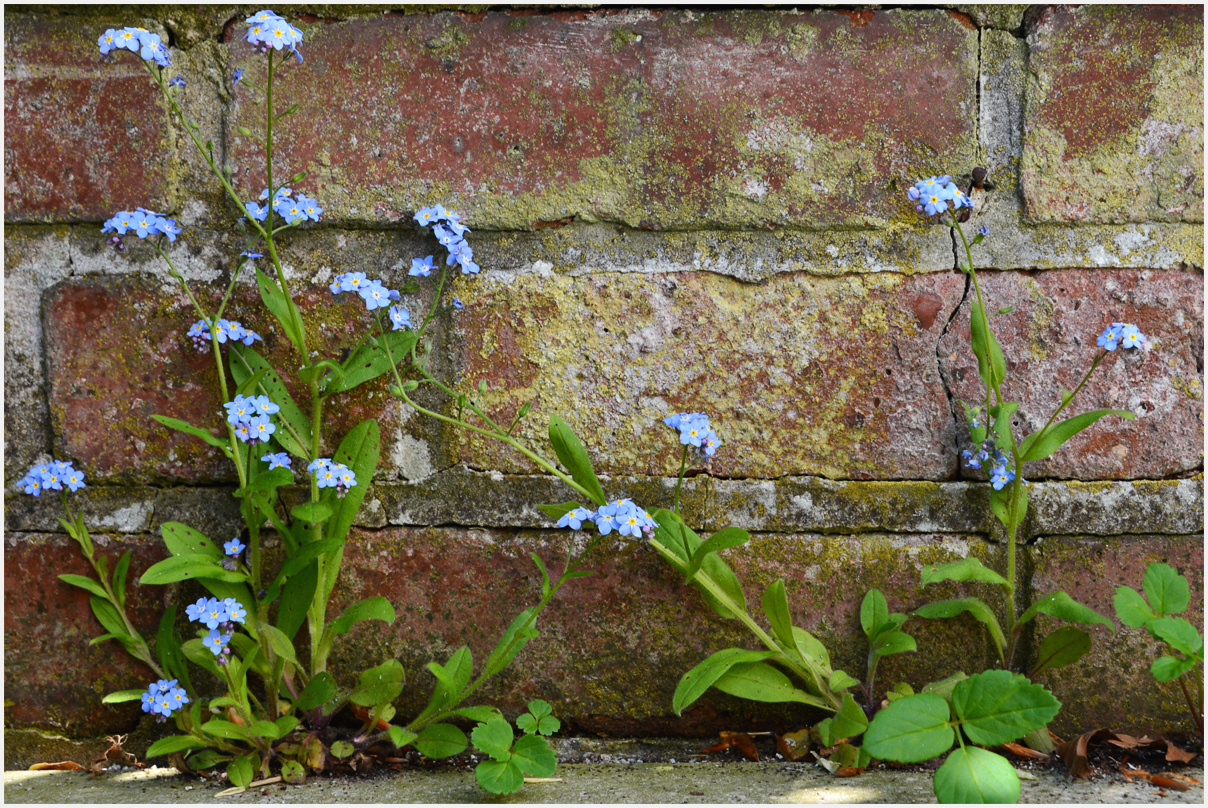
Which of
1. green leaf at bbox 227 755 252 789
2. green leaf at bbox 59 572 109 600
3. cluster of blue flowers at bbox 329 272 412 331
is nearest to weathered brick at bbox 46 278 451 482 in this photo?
cluster of blue flowers at bbox 329 272 412 331

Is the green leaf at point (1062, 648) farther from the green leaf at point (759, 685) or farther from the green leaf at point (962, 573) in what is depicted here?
the green leaf at point (759, 685)

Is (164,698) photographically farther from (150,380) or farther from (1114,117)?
(1114,117)

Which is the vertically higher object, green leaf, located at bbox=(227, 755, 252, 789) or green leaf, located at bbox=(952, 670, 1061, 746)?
green leaf, located at bbox=(952, 670, 1061, 746)

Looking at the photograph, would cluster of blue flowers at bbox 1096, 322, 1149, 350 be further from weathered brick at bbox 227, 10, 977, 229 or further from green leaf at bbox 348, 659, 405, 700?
green leaf at bbox 348, 659, 405, 700

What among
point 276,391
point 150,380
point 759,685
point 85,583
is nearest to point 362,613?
point 276,391

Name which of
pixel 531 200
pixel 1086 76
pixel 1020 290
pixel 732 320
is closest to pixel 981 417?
pixel 1020 290

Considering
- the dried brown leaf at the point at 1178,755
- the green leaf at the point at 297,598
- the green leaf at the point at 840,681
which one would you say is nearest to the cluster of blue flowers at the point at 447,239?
the green leaf at the point at 297,598
